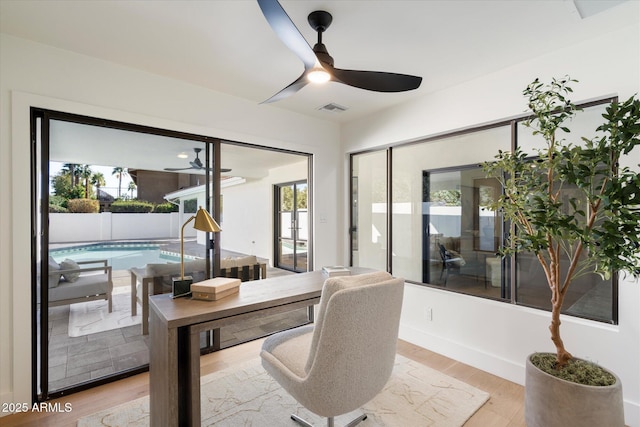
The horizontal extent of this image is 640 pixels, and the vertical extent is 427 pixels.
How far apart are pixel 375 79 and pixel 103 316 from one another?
9.57 ft

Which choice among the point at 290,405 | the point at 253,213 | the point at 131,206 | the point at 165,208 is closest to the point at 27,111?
the point at 131,206

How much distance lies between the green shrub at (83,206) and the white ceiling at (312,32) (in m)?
1.14

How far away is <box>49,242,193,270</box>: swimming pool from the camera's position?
2.39 meters

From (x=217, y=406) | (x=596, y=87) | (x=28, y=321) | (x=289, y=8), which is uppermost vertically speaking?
(x=289, y=8)

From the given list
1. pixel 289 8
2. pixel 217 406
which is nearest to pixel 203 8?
pixel 289 8

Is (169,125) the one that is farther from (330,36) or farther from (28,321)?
(28,321)

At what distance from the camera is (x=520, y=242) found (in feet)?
6.08

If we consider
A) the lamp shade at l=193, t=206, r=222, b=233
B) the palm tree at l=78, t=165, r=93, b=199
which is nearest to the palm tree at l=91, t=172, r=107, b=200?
the palm tree at l=78, t=165, r=93, b=199

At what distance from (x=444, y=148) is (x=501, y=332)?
1.80 m

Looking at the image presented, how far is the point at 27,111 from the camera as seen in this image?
2129mm

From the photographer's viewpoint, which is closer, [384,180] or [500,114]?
[500,114]

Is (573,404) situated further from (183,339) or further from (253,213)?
(253,213)

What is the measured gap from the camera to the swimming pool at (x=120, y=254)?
2.39 metres

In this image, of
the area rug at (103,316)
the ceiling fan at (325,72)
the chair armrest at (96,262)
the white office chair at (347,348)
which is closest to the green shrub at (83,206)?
the chair armrest at (96,262)
